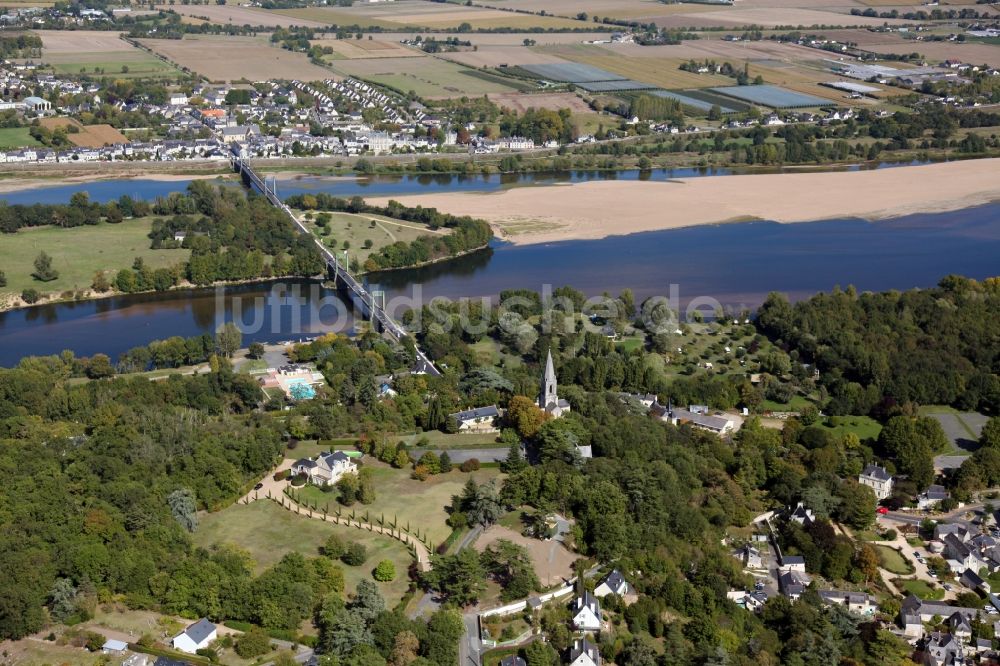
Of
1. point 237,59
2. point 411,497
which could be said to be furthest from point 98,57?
point 411,497

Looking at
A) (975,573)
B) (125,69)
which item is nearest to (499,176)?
(125,69)

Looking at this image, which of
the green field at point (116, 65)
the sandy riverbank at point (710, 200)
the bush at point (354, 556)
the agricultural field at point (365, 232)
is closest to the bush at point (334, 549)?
the bush at point (354, 556)

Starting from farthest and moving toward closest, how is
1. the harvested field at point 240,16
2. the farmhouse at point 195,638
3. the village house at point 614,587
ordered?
the harvested field at point 240,16
the village house at point 614,587
the farmhouse at point 195,638

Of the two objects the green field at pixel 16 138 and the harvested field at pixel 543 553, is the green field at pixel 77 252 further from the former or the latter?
the harvested field at pixel 543 553

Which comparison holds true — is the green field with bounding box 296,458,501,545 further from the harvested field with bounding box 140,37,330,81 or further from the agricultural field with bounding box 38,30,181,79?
the agricultural field with bounding box 38,30,181,79

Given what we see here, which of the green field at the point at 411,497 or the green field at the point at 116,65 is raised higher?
the green field at the point at 116,65

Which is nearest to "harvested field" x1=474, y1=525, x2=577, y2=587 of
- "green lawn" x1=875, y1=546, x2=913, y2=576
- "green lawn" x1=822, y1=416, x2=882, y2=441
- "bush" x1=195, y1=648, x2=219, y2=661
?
"bush" x1=195, y1=648, x2=219, y2=661

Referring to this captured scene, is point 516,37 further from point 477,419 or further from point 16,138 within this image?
point 477,419
